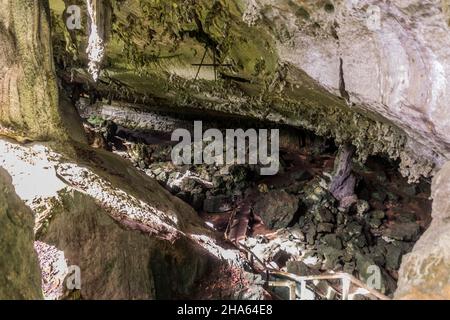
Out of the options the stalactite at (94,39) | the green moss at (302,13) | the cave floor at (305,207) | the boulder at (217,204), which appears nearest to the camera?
the green moss at (302,13)

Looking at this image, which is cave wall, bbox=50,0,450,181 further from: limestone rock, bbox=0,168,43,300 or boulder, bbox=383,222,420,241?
limestone rock, bbox=0,168,43,300

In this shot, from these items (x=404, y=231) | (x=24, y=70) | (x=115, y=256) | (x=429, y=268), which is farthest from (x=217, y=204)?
(x=429, y=268)

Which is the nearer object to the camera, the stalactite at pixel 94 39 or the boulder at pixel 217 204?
the stalactite at pixel 94 39

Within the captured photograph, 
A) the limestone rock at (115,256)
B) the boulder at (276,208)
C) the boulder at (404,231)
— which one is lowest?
the boulder at (404,231)

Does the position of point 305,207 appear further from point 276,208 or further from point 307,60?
point 307,60

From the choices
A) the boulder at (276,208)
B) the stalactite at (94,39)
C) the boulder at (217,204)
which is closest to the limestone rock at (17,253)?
the stalactite at (94,39)

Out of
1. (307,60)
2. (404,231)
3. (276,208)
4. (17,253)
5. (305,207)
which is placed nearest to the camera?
(17,253)

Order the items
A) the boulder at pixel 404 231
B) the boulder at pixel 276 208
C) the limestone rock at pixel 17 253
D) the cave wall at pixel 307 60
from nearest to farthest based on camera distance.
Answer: the limestone rock at pixel 17 253, the cave wall at pixel 307 60, the boulder at pixel 404 231, the boulder at pixel 276 208

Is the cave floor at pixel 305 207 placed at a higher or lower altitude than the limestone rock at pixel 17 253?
lower

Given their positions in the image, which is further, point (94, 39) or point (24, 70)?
point (94, 39)

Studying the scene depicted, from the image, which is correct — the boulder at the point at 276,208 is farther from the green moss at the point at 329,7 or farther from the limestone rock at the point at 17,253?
the limestone rock at the point at 17,253
